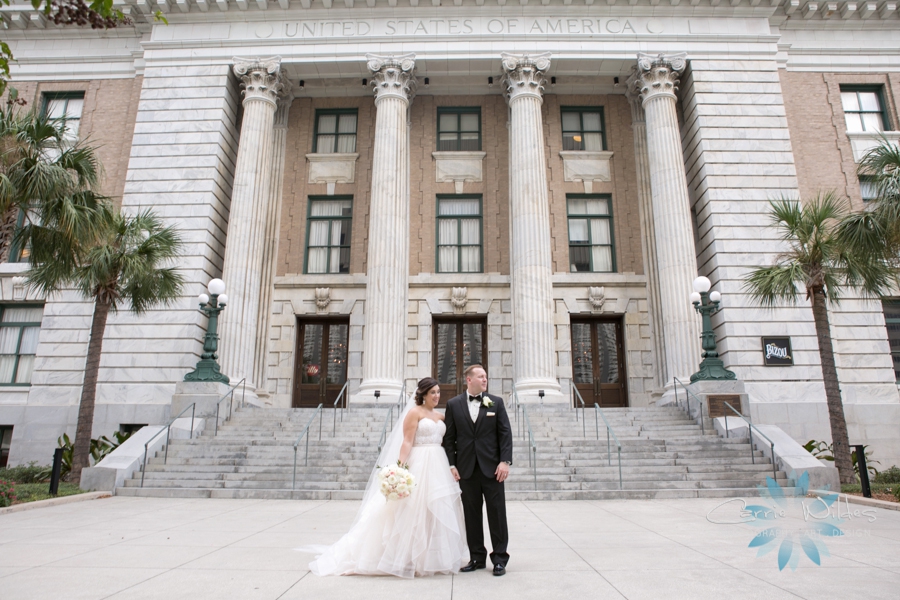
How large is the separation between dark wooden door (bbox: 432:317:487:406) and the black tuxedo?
55.2ft

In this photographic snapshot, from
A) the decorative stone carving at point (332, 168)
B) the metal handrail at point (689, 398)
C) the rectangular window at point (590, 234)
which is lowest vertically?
the metal handrail at point (689, 398)

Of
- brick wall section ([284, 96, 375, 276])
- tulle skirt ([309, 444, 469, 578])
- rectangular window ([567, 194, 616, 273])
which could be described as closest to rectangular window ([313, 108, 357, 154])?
brick wall section ([284, 96, 375, 276])

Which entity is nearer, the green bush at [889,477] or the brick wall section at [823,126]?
the green bush at [889,477]

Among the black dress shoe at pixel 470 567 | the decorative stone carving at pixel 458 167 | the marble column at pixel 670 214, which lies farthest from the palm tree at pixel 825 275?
the black dress shoe at pixel 470 567

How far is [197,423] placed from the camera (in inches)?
662

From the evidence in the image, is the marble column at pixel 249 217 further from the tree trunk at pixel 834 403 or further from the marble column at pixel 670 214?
the tree trunk at pixel 834 403

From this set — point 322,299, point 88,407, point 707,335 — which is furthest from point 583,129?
point 88,407

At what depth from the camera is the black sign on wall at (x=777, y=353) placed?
19.5 metres

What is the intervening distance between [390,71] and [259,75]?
4886 mm

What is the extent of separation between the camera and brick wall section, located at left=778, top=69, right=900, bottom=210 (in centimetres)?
2252

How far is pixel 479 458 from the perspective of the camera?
5945 mm

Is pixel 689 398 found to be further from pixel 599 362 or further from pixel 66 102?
pixel 66 102

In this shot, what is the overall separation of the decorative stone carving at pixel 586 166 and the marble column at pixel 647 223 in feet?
4.00

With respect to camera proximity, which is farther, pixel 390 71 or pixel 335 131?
pixel 335 131
